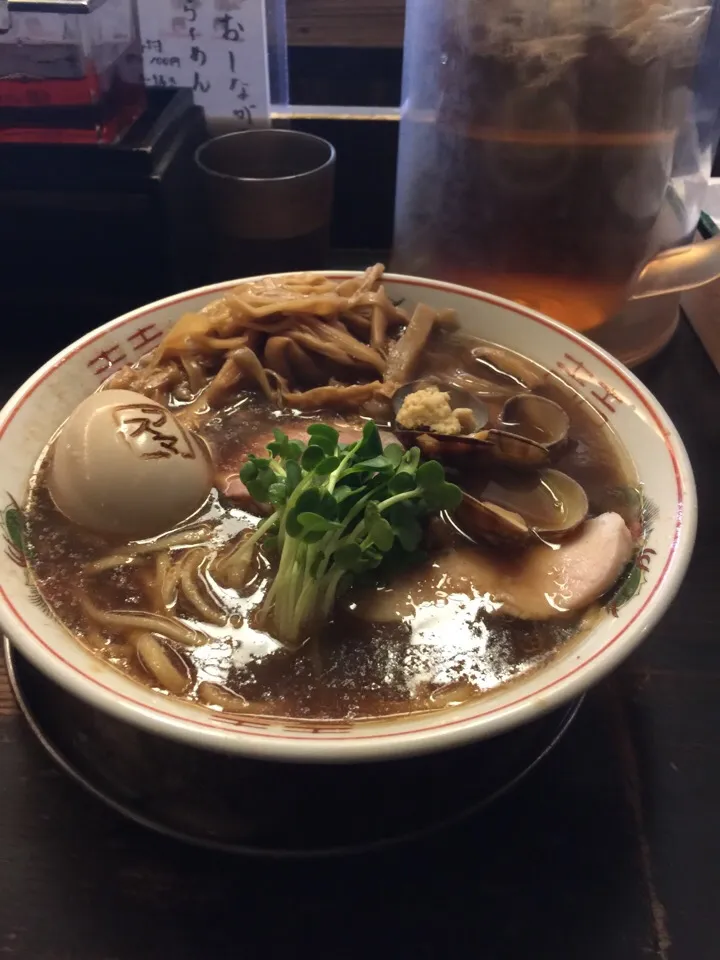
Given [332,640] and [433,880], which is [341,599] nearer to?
[332,640]

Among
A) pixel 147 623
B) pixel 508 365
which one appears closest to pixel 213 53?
pixel 508 365

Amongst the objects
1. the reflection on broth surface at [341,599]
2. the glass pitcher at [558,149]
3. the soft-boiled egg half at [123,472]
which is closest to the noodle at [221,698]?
the reflection on broth surface at [341,599]

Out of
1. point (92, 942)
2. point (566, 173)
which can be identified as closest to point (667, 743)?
point (92, 942)

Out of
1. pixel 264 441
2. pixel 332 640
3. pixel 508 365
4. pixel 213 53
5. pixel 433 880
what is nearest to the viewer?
pixel 433 880

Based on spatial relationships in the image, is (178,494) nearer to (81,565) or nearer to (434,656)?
A: (81,565)

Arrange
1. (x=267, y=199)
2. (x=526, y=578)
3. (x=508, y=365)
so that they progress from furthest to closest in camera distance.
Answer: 1. (x=267, y=199)
2. (x=508, y=365)
3. (x=526, y=578)

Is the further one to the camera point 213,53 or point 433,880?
point 213,53

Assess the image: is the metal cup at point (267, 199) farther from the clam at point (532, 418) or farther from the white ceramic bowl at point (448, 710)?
the clam at point (532, 418)
